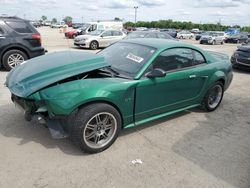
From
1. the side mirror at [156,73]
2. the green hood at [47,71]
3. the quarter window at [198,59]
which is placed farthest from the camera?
the quarter window at [198,59]

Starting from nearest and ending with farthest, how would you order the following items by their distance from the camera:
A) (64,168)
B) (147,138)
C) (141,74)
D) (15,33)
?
1. (64,168)
2. (141,74)
3. (147,138)
4. (15,33)

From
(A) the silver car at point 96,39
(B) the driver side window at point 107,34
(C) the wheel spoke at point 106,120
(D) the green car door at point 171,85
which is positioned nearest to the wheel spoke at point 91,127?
(C) the wheel spoke at point 106,120

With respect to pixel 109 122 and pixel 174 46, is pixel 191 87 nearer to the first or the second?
pixel 174 46

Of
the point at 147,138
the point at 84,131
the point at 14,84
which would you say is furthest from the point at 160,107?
the point at 14,84

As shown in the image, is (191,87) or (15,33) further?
(15,33)

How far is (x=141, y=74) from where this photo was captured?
373 centimetres

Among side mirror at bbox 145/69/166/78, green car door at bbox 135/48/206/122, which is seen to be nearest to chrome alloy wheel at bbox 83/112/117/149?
green car door at bbox 135/48/206/122

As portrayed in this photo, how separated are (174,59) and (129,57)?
2.65 ft

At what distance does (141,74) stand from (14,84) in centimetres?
187

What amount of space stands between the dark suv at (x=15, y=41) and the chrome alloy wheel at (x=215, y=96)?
6.08 metres

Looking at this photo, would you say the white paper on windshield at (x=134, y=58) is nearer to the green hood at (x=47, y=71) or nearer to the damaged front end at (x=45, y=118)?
the green hood at (x=47, y=71)

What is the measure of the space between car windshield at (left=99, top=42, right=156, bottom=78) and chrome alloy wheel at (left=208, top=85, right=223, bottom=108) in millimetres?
1972

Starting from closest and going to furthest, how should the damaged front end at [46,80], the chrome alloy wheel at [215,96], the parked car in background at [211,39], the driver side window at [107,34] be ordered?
the damaged front end at [46,80], the chrome alloy wheel at [215,96], the driver side window at [107,34], the parked car in background at [211,39]

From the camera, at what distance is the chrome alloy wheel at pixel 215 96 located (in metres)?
5.25
